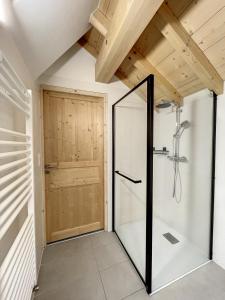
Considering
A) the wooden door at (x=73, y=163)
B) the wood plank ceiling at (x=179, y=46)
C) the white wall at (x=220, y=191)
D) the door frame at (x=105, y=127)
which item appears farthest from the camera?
the wooden door at (x=73, y=163)

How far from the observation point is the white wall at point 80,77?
2.00 metres

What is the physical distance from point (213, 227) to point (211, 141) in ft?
3.27

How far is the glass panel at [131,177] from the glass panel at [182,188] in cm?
27

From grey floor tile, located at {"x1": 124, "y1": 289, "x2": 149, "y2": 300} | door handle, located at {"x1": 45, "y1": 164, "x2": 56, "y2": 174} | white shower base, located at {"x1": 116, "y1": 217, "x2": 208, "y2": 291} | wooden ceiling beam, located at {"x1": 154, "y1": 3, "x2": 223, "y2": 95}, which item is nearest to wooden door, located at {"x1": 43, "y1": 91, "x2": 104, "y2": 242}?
door handle, located at {"x1": 45, "y1": 164, "x2": 56, "y2": 174}

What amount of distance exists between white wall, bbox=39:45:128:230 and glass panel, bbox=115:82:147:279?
0.42 feet

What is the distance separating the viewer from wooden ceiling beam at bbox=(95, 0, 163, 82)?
3.18ft

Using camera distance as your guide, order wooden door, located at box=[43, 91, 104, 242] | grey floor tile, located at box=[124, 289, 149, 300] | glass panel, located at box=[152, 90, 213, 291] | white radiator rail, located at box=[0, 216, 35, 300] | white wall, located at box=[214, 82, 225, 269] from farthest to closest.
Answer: wooden door, located at box=[43, 91, 104, 242] → glass panel, located at box=[152, 90, 213, 291] → white wall, located at box=[214, 82, 225, 269] → grey floor tile, located at box=[124, 289, 149, 300] → white radiator rail, located at box=[0, 216, 35, 300]

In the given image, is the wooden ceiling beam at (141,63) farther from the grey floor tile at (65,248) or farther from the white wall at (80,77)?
the grey floor tile at (65,248)

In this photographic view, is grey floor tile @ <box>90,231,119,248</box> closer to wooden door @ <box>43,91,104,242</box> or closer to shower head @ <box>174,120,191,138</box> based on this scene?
Answer: wooden door @ <box>43,91,104,242</box>

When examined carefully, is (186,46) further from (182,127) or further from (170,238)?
(170,238)

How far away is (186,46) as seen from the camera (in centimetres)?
135

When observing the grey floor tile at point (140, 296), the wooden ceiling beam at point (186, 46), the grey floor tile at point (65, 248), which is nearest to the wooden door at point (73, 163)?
the grey floor tile at point (65, 248)

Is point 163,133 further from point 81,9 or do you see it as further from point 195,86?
point 81,9

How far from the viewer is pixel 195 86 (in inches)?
70.7
